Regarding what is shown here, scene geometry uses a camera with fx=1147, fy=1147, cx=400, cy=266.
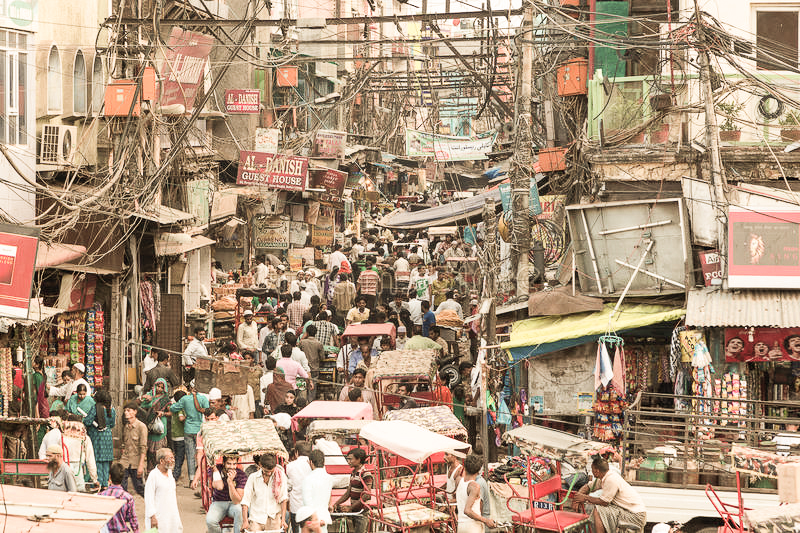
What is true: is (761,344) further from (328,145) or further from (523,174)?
(328,145)

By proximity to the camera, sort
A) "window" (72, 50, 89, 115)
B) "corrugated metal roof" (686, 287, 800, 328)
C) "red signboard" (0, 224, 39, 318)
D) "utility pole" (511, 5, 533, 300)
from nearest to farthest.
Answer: "red signboard" (0, 224, 39, 318) → "corrugated metal roof" (686, 287, 800, 328) → "utility pole" (511, 5, 533, 300) → "window" (72, 50, 89, 115)

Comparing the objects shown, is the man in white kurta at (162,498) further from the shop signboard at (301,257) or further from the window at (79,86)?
the shop signboard at (301,257)

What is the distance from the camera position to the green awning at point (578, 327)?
16.7 m

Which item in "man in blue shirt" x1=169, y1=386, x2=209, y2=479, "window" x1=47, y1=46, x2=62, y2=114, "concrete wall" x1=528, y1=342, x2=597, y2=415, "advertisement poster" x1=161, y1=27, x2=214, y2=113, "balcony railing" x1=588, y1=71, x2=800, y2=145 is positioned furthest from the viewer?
"advertisement poster" x1=161, y1=27, x2=214, y2=113

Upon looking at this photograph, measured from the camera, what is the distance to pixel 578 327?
17312 millimetres

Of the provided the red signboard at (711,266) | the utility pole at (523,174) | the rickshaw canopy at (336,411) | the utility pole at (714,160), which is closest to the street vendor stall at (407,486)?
the rickshaw canopy at (336,411)

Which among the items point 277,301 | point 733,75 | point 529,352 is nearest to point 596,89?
point 733,75

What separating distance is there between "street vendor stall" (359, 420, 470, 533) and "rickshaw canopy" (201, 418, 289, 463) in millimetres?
1043

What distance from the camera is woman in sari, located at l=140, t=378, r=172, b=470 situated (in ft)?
51.2

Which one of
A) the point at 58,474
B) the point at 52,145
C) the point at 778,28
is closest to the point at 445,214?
the point at 52,145

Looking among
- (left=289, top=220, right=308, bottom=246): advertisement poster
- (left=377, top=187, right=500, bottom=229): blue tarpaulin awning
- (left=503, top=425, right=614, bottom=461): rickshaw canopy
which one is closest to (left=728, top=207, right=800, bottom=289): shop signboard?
(left=503, top=425, right=614, bottom=461): rickshaw canopy

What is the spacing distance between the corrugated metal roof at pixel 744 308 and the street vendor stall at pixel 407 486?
4301mm

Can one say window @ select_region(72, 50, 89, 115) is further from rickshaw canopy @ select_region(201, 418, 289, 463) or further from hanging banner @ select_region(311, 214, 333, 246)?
hanging banner @ select_region(311, 214, 333, 246)

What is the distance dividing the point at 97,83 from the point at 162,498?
11.9m
